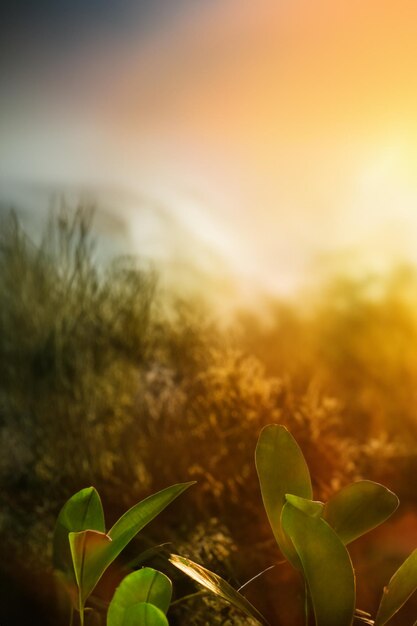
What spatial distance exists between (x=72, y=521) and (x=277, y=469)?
0.71 feet

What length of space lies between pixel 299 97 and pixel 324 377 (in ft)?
1.65

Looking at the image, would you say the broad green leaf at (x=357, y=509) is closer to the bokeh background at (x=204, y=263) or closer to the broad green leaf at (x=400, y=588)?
the broad green leaf at (x=400, y=588)

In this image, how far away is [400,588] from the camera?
73 cm

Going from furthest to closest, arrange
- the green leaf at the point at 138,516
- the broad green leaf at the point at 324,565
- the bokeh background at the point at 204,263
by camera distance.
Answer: the bokeh background at the point at 204,263
the green leaf at the point at 138,516
the broad green leaf at the point at 324,565

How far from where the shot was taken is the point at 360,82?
1379 millimetres

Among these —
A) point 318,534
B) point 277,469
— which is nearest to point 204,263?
point 277,469

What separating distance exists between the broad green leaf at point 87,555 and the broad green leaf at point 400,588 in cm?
27

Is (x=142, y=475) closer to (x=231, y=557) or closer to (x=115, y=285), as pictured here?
(x=231, y=557)

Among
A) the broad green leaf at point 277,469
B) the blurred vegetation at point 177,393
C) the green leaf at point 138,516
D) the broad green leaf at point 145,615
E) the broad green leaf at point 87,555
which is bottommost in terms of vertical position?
the broad green leaf at point 145,615

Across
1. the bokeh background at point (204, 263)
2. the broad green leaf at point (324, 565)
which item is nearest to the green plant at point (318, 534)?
the broad green leaf at point (324, 565)

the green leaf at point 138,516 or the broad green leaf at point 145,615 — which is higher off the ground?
the green leaf at point 138,516

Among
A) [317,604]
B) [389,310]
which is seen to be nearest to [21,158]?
[389,310]

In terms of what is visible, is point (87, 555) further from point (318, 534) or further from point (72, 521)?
point (318, 534)

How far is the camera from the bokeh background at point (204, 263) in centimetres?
138
